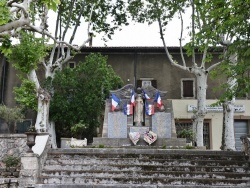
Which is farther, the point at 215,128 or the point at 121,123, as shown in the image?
the point at 215,128

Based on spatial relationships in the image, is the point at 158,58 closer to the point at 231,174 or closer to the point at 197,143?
the point at 197,143

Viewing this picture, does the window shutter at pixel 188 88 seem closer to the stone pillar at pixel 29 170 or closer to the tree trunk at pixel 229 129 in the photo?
the tree trunk at pixel 229 129

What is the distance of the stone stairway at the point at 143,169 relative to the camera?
11.6 m

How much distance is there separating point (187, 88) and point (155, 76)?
8.42 ft

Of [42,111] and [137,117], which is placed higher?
[42,111]

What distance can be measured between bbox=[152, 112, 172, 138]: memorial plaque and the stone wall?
6.68m

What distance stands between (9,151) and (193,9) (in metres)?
11.9

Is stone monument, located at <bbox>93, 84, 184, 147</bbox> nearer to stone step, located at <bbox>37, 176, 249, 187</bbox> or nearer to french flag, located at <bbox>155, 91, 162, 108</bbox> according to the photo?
french flag, located at <bbox>155, 91, 162, 108</bbox>

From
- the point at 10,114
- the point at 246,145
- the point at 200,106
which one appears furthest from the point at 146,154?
the point at 10,114

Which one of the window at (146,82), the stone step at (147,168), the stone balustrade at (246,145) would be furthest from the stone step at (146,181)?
the window at (146,82)

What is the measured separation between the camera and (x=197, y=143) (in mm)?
18844

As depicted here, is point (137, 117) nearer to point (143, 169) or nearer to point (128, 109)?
point (128, 109)

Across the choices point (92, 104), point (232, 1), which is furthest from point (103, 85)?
point (232, 1)

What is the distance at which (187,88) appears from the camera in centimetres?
2706
